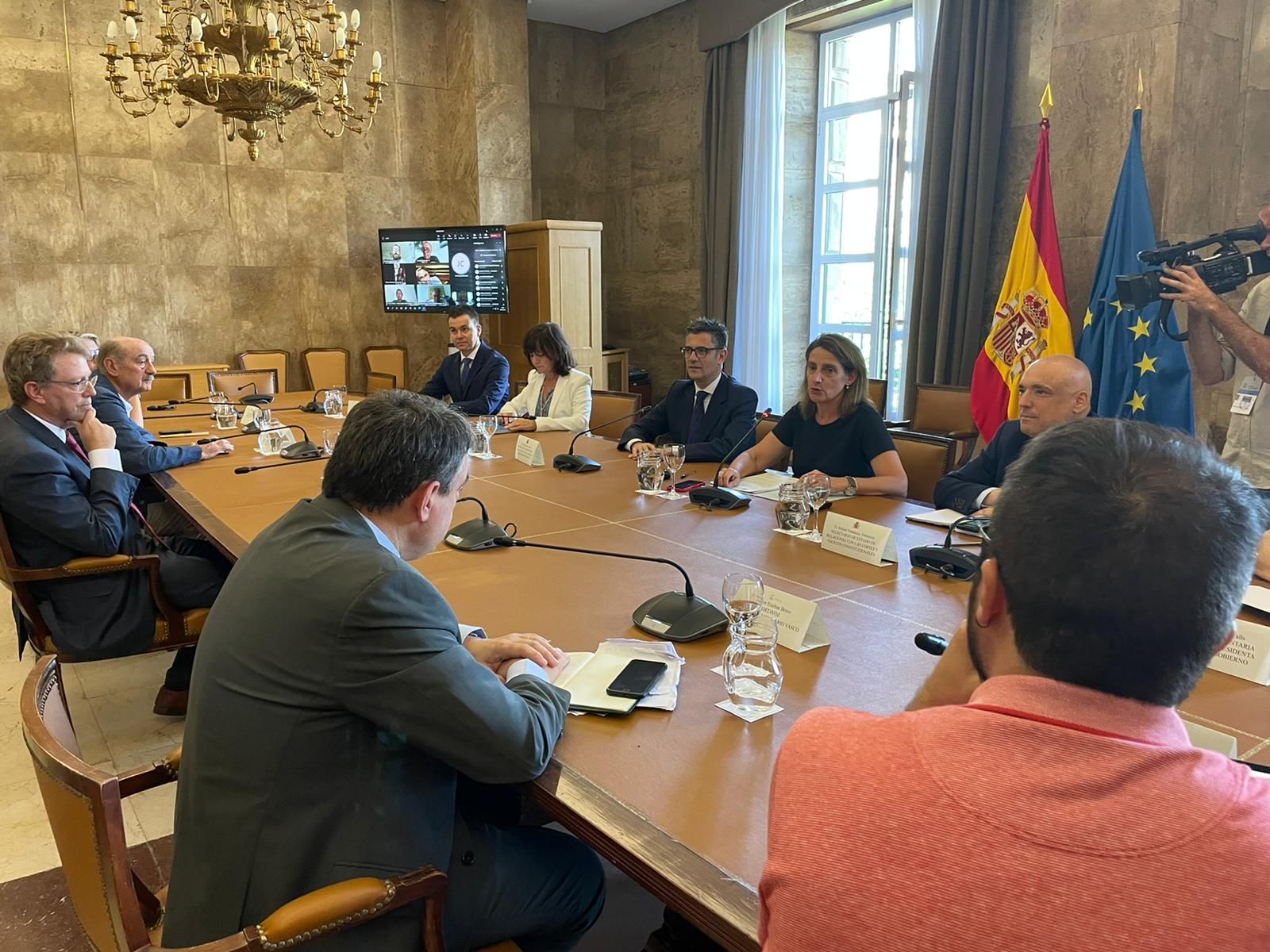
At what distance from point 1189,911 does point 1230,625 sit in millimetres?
243

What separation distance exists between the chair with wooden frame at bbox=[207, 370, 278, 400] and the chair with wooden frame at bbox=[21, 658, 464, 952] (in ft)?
16.5

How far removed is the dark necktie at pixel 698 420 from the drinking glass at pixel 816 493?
1.38m

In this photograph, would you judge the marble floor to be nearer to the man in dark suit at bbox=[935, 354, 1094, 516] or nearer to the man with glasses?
the man with glasses

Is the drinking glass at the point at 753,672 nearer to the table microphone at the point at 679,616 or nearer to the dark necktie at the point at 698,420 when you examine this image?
the table microphone at the point at 679,616

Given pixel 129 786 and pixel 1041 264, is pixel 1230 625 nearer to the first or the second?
pixel 129 786

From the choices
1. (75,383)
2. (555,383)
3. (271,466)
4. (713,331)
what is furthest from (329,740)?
(555,383)

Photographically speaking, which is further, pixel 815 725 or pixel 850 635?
pixel 850 635

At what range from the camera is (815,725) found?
28.4 inches

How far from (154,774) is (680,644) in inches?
34.2

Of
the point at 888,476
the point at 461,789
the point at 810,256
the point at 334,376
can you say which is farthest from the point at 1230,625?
the point at 334,376

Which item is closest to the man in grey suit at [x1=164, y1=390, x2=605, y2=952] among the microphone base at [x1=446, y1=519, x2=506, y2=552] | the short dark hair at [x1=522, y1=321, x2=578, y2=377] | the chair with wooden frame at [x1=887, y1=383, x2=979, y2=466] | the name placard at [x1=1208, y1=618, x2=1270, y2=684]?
the microphone base at [x1=446, y1=519, x2=506, y2=552]

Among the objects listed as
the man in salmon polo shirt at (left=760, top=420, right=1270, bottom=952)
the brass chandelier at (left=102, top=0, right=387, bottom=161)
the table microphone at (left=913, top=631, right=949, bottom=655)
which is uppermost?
the brass chandelier at (left=102, top=0, right=387, bottom=161)

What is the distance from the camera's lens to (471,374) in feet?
17.8

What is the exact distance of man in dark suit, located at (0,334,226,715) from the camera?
2490 mm
